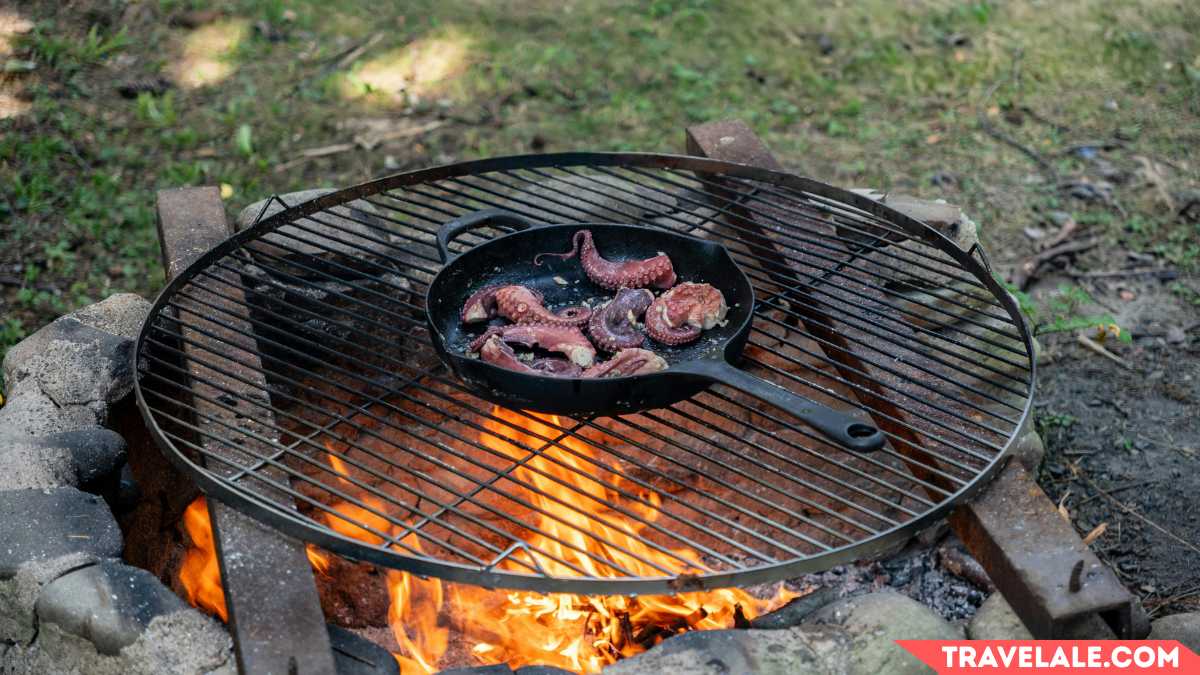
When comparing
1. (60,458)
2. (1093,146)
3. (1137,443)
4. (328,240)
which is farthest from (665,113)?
(60,458)

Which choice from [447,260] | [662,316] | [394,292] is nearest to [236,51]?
[394,292]

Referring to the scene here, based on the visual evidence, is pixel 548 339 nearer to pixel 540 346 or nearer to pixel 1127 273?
pixel 540 346

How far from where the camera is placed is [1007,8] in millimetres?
7535

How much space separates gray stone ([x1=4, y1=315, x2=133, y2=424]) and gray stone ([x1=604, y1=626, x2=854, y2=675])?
1767 mm

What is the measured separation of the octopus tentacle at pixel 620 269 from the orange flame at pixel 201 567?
4.32 feet

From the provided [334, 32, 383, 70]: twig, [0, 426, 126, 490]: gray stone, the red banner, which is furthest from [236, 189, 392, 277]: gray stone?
[334, 32, 383, 70]: twig

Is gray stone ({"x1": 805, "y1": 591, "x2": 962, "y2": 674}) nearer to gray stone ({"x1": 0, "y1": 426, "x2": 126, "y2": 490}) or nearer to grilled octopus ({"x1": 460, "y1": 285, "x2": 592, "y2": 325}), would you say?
grilled octopus ({"x1": 460, "y1": 285, "x2": 592, "y2": 325})

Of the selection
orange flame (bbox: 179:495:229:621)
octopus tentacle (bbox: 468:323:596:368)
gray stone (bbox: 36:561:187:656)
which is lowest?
orange flame (bbox: 179:495:229:621)

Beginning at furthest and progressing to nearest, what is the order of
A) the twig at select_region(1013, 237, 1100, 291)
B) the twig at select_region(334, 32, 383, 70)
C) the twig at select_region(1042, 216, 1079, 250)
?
the twig at select_region(334, 32, 383, 70) < the twig at select_region(1042, 216, 1079, 250) < the twig at select_region(1013, 237, 1100, 291)

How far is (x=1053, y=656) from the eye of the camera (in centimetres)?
257

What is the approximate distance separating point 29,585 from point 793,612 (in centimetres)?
200

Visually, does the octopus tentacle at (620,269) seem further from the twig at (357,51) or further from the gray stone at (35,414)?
the twig at (357,51)

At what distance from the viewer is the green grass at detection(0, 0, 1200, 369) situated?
19.0 feet

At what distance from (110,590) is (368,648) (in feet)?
2.06
